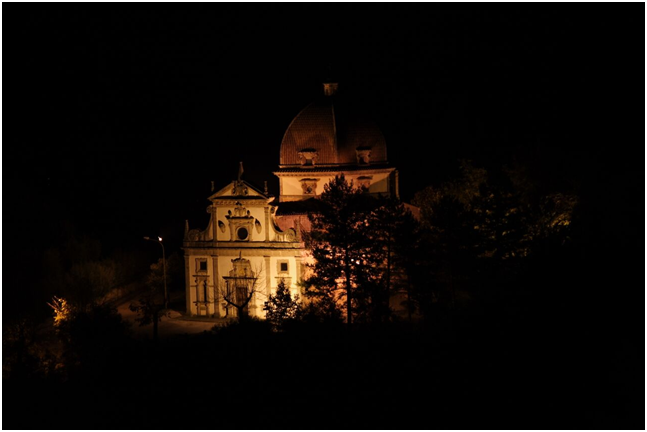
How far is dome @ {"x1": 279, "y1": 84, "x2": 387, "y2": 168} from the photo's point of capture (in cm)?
5991

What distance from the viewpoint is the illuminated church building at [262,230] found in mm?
54875

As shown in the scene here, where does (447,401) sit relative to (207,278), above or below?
below

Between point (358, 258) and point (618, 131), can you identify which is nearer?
point (358, 258)

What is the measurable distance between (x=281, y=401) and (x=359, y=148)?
27619 mm

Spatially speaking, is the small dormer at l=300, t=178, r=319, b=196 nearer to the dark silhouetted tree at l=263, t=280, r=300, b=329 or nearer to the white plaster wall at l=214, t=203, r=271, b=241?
the white plaster wall at l=214, t=203, r=271, b=241

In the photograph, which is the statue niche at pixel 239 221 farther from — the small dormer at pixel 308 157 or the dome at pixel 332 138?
the small dormer at pixel 308 157

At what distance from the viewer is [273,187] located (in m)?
84.7

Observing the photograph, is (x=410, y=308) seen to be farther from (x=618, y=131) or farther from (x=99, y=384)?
(x=618, y=131)

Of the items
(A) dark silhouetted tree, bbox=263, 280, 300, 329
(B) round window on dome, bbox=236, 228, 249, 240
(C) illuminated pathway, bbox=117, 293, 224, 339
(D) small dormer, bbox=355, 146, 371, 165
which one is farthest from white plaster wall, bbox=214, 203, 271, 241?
(D) small dormer, bbox=355, 146, 371, 165

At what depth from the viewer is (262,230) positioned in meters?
55.1

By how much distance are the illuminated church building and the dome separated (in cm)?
6

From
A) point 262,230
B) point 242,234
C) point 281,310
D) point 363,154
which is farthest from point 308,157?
point 281,310

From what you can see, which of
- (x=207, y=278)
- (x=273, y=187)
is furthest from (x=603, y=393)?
(x=273, y=187)

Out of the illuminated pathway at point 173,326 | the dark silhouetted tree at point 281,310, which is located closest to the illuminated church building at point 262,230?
the illuminated pathway at point 173,326
